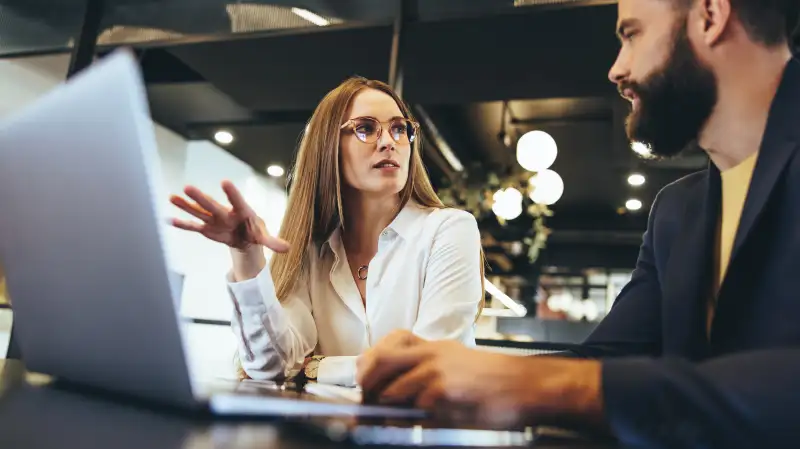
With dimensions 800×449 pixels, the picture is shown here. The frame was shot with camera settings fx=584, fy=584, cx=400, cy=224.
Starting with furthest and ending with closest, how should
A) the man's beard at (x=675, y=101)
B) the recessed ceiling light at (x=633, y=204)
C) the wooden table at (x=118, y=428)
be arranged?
1. the recessed ceiling light at (x=633, y=204)
2. the man's beard at (x=675, y=101)
3. the wooden table at (x=118, y=428)

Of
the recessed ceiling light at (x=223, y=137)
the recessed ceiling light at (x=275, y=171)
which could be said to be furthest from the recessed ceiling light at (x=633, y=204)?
the recessed ceiling light at (x=223, y=137)

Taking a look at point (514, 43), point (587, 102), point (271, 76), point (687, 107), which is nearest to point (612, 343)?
point (687, 107)

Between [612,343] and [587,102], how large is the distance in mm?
4181

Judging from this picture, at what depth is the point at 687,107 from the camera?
93cm

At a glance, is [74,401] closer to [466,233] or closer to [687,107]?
[687,107]

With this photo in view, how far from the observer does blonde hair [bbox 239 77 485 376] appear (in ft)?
5.13

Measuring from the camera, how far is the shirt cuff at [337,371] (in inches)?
48.1

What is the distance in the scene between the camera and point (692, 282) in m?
0.84

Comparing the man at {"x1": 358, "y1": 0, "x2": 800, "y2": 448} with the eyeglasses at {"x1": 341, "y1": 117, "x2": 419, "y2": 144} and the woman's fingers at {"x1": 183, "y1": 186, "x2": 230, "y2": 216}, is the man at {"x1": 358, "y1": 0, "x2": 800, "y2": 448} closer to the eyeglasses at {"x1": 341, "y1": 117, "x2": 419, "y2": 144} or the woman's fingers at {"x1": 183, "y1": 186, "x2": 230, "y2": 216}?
the woman's fingers at {"x1": 183, "y1": 186, "x2": 230, "y2": 216}

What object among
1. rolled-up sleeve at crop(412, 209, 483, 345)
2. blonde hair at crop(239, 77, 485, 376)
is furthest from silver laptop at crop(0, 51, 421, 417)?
blonde hair at crop(239, 77, 485, 376)

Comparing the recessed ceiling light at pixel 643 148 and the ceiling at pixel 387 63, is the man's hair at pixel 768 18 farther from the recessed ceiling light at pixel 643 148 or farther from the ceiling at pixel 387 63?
the ceiling at pixel 387 63

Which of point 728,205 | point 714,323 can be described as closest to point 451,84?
point 728,205

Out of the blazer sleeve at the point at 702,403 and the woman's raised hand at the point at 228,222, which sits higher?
the woman's raised hand at the point at 228,222

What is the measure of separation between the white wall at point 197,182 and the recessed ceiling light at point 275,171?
12 centimetres
